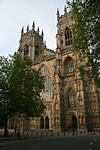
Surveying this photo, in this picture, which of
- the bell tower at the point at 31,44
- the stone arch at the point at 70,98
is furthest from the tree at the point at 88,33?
the bell tower at the point at 31,44

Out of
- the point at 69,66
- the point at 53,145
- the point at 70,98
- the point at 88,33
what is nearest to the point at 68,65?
the point at 69,66

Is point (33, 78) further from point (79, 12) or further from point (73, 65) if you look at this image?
point (73, 65)

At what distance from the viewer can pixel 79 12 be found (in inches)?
539

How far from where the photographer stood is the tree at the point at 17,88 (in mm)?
19859

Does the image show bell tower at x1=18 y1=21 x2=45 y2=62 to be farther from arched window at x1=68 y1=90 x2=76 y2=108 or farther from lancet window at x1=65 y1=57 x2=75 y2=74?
arched window at x1=68 y1=90 x2=76 y2=108

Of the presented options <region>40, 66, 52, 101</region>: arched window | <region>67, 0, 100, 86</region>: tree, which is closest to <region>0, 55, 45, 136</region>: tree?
<region>67, 0, 100, 86</region>: tree

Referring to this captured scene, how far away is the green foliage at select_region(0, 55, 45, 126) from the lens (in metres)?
19.9

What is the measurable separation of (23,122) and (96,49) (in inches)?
1191

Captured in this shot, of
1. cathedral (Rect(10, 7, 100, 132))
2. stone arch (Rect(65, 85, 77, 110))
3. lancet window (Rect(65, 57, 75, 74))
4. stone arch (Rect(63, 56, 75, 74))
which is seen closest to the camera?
cathedral (Rect(10, 7, 100, 132))

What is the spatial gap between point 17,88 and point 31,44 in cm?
2989

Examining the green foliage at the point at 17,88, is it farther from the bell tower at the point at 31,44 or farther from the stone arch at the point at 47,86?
the bell tower at the point at 31,44

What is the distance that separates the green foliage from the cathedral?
8452 millimetres

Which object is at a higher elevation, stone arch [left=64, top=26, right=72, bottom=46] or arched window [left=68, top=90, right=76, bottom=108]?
stone arch [left=64, top=26, right=72, bottom=46]

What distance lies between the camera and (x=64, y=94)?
34.2 m
